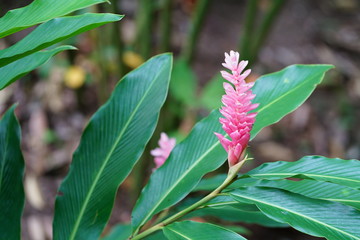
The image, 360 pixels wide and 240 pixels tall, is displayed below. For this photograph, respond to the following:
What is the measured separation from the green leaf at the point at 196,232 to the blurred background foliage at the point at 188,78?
4.02ft

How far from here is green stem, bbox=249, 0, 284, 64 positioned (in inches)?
70.2

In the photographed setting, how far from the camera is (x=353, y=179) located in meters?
0.63

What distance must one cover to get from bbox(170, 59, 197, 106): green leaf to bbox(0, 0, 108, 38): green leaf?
57.2 inches

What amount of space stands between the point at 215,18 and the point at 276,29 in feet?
1.57

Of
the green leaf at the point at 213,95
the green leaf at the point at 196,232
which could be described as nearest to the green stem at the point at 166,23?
the green leaf at the point at 213,95

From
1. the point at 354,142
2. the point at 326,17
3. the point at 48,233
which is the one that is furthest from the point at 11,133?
the point at 326,17

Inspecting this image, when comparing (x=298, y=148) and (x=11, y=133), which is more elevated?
(x=11, y=133)

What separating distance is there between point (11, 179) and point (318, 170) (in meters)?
0.54

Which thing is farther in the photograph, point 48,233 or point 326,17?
point 326,17

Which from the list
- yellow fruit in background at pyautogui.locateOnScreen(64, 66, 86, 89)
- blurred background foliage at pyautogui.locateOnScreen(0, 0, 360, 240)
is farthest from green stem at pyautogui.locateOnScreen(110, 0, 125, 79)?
yellow fruit in background at pyautogui.locateOnScreen(64, 66, 86, 89)

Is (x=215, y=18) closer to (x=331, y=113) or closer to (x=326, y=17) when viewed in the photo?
(x=326, y=17)

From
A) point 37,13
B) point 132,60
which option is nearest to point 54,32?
point 37,13

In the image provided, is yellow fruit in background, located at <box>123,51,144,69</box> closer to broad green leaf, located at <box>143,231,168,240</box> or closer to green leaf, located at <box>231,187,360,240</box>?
broad green leaf, located at <box>143,231,168,240</box>

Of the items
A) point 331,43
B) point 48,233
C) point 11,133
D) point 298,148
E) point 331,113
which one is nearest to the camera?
point 11,133
